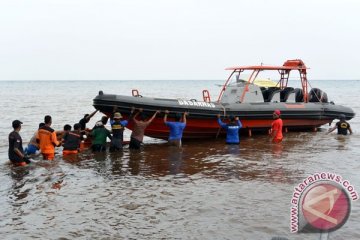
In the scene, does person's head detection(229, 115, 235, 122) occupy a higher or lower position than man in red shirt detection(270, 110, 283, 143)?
higher

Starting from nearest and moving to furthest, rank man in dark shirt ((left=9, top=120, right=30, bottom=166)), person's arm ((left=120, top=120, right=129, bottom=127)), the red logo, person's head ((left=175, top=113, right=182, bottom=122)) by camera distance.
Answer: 1. the red logo
2. man in dark shirt ((left=9, top=120, right=30, bottom=166))
3. person's arm ((left=120, top=120, right=129, bottom=127))
4. person's head ((left=175, top=113, right=182, bottom=122))

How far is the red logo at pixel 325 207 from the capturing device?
6.21 feet

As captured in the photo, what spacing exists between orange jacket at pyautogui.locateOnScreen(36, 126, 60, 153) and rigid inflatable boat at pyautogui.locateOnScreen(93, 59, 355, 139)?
1929mm

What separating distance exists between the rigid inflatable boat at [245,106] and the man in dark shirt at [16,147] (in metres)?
2.72

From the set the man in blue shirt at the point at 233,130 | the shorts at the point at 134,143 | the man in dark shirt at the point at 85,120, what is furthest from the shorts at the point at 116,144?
the man in blue shirt at the point at 233,130

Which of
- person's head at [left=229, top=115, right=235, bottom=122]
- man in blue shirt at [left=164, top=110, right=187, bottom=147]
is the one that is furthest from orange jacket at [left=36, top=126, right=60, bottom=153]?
person's head at [left=229, top=115, right=235, bottom=122]

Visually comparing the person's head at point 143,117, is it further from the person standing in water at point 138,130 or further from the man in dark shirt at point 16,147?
the man in dark shirt at point 16,147

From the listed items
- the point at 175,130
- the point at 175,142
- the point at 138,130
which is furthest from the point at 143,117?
the point at 175,142

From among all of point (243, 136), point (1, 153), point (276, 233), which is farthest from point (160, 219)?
point (243, 136)

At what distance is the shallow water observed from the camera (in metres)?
5.01

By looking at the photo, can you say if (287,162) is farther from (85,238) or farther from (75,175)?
(85,238)

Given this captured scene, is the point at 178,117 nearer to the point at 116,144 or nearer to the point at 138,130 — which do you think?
the point at 138,130

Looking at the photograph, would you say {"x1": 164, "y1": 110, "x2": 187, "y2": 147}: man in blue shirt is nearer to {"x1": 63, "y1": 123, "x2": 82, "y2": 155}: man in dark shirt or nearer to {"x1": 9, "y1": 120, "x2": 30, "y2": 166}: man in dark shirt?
{"x1": 63, "y1": 123, "x2": 82, "y2": 155}: man in dark shirt

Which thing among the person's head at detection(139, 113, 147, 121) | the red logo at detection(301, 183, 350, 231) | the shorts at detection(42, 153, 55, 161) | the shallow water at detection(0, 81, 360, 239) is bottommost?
the shallow water at detection(0, 81, 360, 239)
